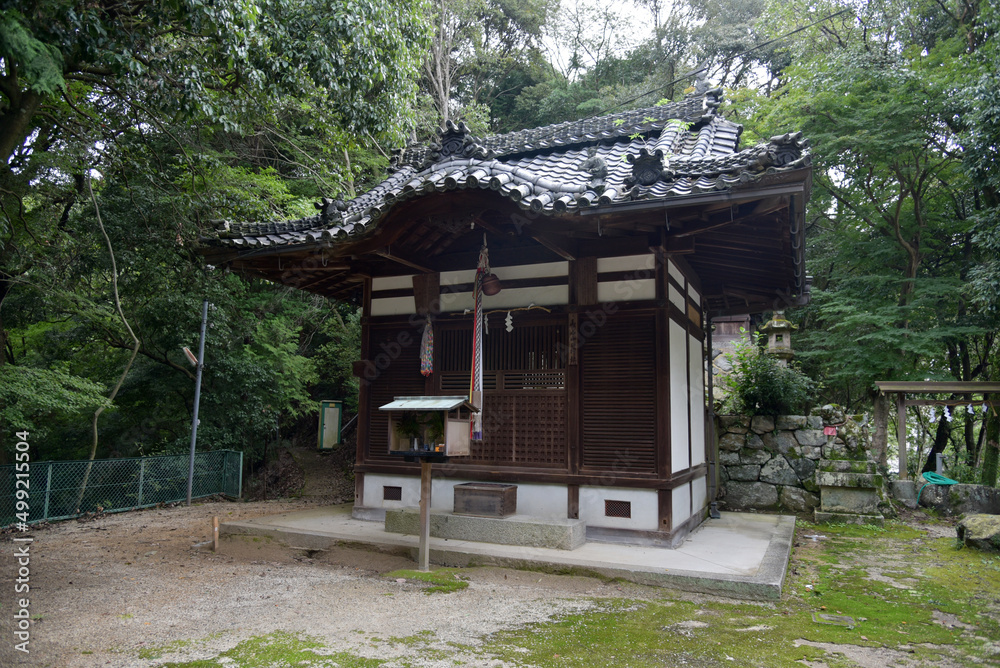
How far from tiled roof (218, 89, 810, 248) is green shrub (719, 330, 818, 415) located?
4.47 m

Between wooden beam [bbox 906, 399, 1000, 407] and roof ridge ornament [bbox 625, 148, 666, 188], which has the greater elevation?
roof ridge ornament [bbox 625, 148, 666, 188]

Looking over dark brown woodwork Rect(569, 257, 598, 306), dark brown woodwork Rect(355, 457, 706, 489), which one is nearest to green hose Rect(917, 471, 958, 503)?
dark brown woodwork Rect(355, 457, 706, 489)

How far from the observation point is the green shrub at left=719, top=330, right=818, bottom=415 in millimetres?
11344

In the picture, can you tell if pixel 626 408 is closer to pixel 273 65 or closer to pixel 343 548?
pixel 343 548

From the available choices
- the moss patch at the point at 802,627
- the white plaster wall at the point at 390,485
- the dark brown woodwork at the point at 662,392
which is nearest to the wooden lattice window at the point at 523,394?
the white plaster wall at the point at 390,485

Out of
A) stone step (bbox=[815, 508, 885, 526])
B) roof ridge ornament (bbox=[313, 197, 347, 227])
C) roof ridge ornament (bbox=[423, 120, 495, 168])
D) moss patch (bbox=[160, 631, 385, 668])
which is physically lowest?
stone step (bbox=[815, 508, 885, 526])

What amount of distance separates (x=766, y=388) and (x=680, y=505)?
463 cm

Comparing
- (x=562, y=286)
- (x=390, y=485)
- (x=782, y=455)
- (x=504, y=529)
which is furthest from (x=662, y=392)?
(x=782, y=455)

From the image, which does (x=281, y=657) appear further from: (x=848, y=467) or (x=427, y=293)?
(x=848, y=467)

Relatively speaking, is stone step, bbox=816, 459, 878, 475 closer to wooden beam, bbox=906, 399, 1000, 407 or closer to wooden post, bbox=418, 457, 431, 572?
wooden beam, bbox=906, 399, 1000, 407

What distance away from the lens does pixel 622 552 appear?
6730 mm

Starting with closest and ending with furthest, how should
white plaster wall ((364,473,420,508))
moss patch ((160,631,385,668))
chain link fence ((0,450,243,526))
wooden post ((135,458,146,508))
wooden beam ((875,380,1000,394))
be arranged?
moss patch ((160,631,385,668)) < white plaster wall ((364,473,420,508)) < chain link fence ((0,450,243,526)) < wooden post ((135,458,146,508)) < wooden beam ((875,380,1000,394))

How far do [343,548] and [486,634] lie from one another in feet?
10.9

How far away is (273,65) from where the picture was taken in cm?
785
